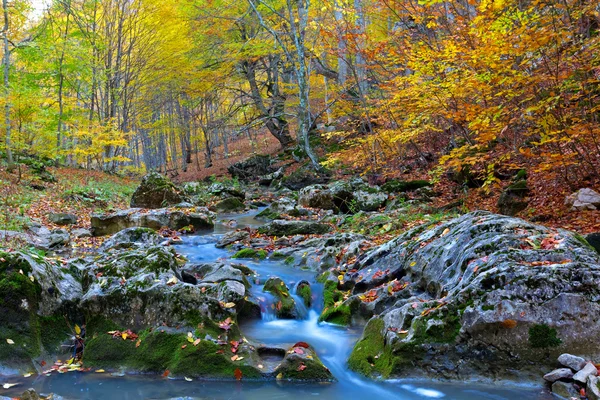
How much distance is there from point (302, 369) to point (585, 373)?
227cm

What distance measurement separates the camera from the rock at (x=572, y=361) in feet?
10.4

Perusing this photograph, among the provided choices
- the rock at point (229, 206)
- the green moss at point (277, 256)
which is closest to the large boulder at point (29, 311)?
the green moss at point (277, 256)

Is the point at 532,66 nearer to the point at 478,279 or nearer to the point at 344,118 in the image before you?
the point at 478,279

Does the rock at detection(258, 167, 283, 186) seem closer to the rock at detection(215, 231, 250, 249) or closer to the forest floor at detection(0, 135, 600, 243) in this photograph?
the forest floor at detection(0, 135, 600, 243)

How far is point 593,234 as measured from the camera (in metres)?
4.75

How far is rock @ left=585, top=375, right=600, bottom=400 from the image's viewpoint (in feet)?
9.16

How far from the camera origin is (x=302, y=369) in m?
3.82

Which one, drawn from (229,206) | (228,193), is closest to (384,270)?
(229,206)

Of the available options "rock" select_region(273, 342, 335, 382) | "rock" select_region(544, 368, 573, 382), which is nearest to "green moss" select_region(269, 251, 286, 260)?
"rock" select_region(273, 342, 335, 382)

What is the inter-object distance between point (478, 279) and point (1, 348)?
4489mm

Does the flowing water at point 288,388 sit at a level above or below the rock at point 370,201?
below

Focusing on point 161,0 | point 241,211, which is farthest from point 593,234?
point 161,0

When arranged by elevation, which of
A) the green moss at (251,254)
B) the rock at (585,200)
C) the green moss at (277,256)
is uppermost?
the rock at (585,200)

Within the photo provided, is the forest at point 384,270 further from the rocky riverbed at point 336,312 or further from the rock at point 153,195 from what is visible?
the rock at point 153,195
